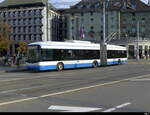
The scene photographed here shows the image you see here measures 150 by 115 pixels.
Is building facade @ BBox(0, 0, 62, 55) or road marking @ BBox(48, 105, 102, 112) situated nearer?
road marking @ BBox(48, 105, 102, 112)

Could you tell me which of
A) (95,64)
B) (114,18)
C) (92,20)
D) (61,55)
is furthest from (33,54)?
(92,20)

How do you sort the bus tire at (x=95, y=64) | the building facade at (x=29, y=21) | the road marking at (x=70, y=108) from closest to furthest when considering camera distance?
the road marking at (x=70, y=108)
the bus tire at (x=95, y=64)
the building facade at (x=29, y=21)

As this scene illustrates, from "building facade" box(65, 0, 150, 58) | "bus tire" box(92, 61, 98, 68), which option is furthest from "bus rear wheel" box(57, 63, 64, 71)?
"building facade" box(65, 0, 150, 58)

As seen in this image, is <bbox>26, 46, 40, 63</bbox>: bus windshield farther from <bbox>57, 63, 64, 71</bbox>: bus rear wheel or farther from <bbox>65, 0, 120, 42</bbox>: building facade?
<bbox>65, 0, 120, 42</bbox>: building facade

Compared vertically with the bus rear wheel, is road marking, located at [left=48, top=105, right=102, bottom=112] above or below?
above

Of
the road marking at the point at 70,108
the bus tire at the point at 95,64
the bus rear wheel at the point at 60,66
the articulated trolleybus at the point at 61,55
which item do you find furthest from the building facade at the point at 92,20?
the road marking at the point at 70,108

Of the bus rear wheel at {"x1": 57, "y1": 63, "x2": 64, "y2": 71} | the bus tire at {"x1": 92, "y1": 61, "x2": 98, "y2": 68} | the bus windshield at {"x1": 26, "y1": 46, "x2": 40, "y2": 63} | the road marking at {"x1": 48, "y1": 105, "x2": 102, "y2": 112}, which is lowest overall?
the bus tire at {"x1": 92, "y1": 61, "x2": 98, "y2": 68}

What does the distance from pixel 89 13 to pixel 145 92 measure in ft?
324

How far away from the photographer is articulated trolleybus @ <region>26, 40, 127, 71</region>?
28344mm

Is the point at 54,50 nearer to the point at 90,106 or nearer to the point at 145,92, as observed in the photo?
the point at 145,92

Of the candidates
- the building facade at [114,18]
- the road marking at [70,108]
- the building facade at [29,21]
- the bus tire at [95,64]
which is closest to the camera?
the road marking at [70,108]

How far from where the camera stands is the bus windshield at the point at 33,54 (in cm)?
2829

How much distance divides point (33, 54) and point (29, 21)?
285 ft

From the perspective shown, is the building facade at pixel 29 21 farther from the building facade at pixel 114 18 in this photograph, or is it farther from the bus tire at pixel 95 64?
the bus tire at pixel 95 64
